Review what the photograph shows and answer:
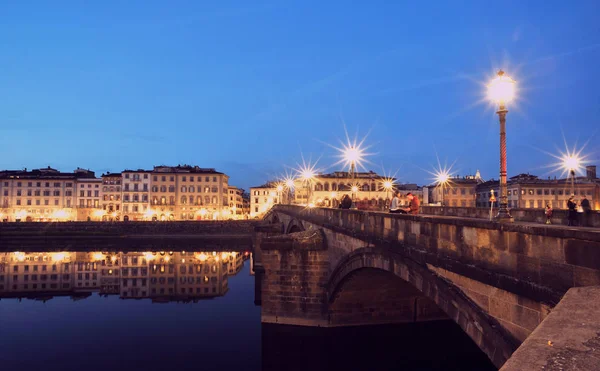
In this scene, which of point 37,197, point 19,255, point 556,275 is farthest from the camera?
point 37,197

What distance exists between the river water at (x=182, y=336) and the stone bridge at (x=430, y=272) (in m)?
1.20

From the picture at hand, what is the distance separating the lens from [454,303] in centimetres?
801

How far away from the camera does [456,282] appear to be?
8141 millimetres

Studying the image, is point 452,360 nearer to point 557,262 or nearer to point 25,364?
point 557,262

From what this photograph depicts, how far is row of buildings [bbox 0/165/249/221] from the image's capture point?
88.5 metres

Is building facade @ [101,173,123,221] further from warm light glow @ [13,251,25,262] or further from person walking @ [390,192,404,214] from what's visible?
person walking @ [390,192,404,214]

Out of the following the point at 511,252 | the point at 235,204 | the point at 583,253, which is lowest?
the point at 511,252

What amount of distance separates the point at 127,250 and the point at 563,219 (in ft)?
178

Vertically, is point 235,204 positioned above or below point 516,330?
above

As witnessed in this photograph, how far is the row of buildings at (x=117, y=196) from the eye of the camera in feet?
290

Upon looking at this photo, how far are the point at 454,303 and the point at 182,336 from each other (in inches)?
664

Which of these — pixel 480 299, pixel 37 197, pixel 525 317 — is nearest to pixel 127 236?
pixel 37 197

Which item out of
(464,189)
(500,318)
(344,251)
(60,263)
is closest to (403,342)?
(344,251)

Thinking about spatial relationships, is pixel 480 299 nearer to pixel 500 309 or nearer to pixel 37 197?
pixel 500 309
